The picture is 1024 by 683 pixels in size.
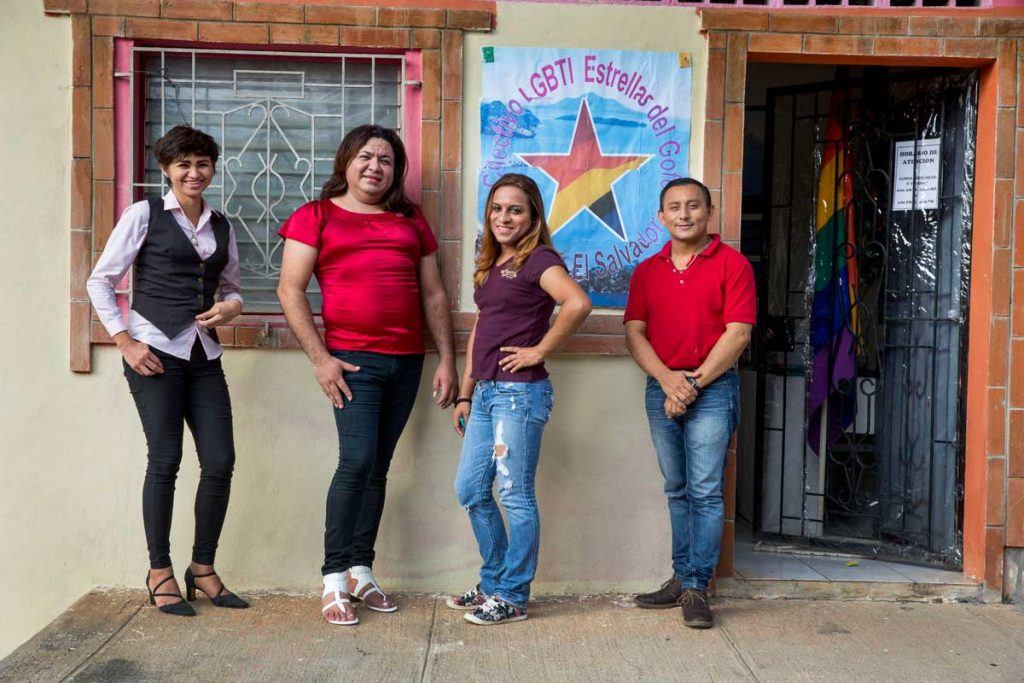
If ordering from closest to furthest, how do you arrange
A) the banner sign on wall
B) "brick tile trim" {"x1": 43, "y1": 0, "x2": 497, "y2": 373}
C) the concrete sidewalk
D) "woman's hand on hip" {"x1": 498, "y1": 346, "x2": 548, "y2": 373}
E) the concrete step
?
the concrete sidewalk, "woman's hand on hip" {"x1": 498, "y1": 346, "x2": 548, "y2": 373}, "brick tile trim" {"x1": 43, "y1": 0, "x2": 497, "y2": 373}, the banner sign on wall, the concrete step

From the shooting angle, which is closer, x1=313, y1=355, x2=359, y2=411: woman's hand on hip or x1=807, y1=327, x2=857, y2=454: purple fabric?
x1=313, y1=355, x2=359, y2=411: woman's hand on hip

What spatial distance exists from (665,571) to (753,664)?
92cm

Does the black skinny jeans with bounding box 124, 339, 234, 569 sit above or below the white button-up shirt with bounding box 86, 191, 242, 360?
below

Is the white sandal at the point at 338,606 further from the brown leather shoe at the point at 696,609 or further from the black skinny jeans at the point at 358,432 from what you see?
the brown leather shoe at the point at 696,609

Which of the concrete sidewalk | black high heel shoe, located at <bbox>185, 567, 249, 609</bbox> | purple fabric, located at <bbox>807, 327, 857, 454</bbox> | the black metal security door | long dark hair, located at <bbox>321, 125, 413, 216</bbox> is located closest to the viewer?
the concrete sidewalk

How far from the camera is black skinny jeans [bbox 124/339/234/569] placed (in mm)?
3908

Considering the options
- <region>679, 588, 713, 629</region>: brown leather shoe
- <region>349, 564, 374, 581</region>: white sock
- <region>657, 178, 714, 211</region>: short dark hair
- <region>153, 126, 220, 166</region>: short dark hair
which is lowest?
<region>679, 588, 713, 629</region>: brown leather shoe

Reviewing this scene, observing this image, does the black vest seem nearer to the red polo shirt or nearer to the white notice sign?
the red polo shirt

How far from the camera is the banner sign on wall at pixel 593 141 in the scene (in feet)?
14.4

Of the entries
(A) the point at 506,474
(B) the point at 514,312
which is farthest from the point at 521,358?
(A) the point at 506,474

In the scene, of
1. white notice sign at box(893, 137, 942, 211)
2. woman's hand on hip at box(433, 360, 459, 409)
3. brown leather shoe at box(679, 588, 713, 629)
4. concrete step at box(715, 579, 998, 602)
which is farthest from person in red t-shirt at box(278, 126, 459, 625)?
white notice sign at box(893, 137, 942, 211)

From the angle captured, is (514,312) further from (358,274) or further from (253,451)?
(253,451)

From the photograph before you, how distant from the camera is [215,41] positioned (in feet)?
14.1

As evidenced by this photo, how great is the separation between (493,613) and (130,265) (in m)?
2.04
